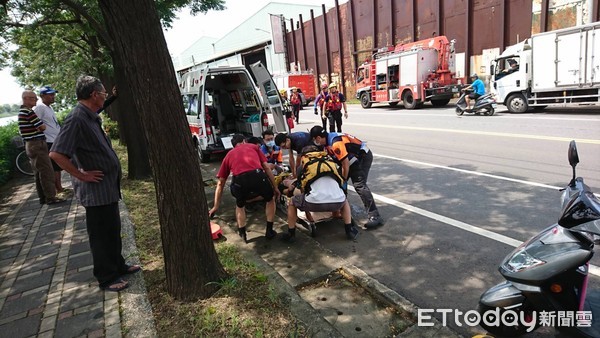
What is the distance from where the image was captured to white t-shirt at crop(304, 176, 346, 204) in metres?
4.31

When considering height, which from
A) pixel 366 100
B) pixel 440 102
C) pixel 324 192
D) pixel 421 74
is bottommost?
pixel 324 192

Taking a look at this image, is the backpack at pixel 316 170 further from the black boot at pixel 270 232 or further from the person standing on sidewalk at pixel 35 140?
the person standing on sidewalk at pixel 35 140

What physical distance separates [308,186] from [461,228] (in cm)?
188

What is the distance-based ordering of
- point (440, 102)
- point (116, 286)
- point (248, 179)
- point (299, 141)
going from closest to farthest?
point (116, 286), point (248, 179), point (299, 141), point (440, 102)

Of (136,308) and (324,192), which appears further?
(324,192)

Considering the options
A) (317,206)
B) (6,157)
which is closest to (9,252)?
(317,206)

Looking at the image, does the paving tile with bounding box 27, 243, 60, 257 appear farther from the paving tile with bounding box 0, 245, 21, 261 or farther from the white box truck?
the white box truck

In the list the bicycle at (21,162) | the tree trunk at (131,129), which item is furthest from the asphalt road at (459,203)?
the bicycle at (21,162)

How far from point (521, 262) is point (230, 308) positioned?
2081 mm

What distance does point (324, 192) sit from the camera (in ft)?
14.2

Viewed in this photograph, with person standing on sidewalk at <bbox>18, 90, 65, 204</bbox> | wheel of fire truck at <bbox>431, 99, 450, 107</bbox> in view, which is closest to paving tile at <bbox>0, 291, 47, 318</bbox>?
person standing on sidewalk at <bbox>18, 90, 65, 204</bbox>

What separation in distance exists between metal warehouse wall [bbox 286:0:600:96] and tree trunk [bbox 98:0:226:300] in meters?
18.7

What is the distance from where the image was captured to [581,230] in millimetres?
2146

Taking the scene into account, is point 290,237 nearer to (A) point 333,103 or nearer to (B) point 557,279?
(B) point 557,279
